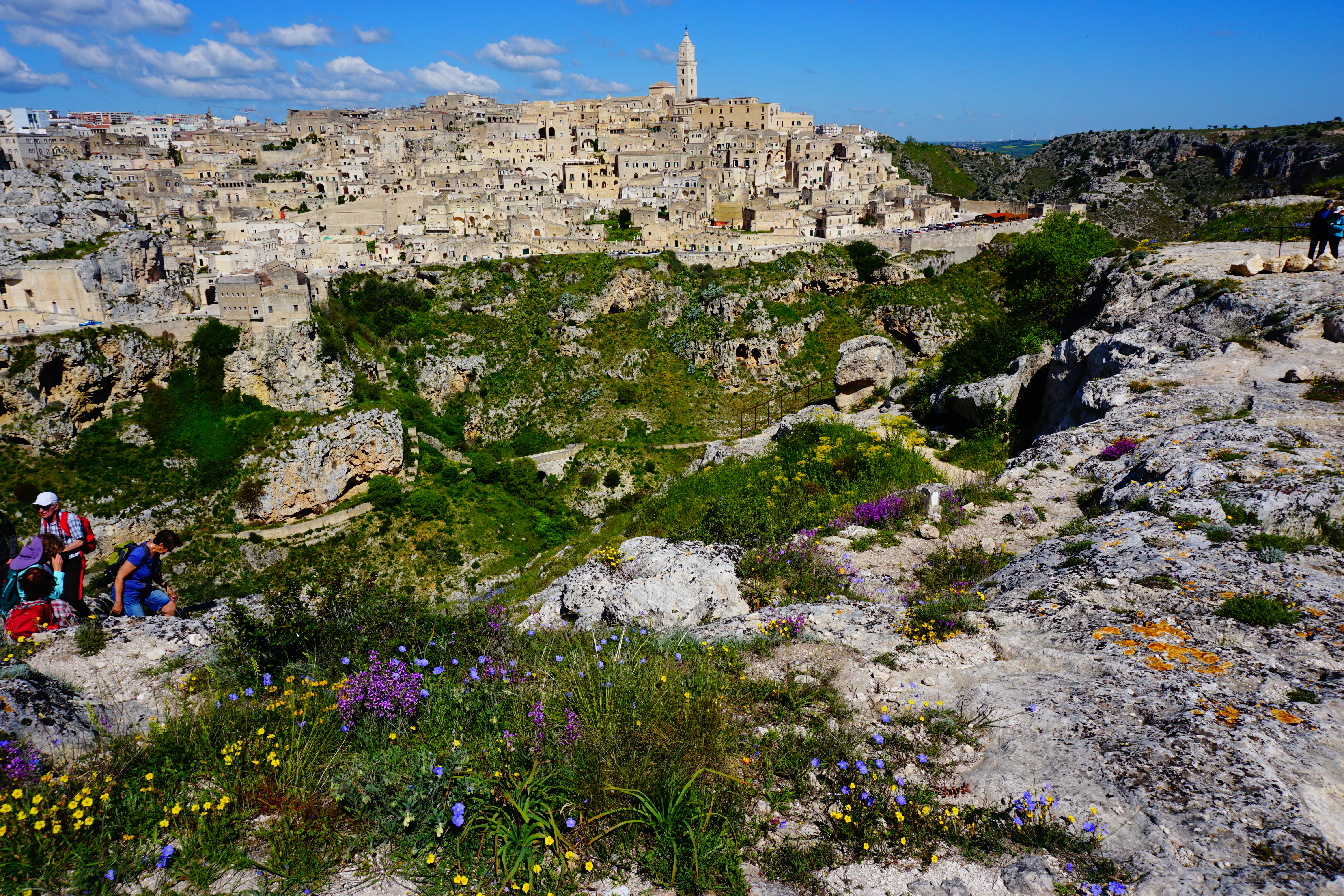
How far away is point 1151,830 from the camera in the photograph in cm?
288

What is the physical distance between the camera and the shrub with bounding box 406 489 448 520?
88.7 feet

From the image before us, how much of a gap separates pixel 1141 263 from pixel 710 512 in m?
13.9

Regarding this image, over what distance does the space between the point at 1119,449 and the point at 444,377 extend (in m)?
35.2

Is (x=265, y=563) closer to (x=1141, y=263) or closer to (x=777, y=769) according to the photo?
(x=777, y=769)

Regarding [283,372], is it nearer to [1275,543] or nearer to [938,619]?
[938,619]

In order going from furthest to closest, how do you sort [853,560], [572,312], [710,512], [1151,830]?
1. [572,312]
2. [710,512]
3. [853,560]
4. [1151,830]

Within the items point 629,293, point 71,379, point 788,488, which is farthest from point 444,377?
point 788,488

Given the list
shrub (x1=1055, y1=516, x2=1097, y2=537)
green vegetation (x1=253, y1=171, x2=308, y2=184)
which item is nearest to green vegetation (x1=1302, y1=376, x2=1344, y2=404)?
shrub (x1=1055, y1=516, x2=1097, y2=537)

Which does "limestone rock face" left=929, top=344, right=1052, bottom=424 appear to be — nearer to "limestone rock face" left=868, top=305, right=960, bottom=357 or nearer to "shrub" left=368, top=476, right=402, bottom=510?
"shrub" left=368, top=476, right=402, bottom=510

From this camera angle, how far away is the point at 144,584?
18.7 feet

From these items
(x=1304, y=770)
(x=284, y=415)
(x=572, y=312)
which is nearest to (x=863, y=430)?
(x=1304, y=770)

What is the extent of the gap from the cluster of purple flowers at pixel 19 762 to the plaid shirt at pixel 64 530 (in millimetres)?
3428

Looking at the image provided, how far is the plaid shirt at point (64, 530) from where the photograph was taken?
5.77 m

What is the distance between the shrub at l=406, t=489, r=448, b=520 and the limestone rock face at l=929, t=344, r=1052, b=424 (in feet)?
67.1
